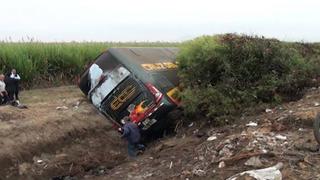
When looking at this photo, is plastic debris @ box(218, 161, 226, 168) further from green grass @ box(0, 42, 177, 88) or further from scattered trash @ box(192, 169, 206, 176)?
green grass @ box(0, 42, 177, 88)

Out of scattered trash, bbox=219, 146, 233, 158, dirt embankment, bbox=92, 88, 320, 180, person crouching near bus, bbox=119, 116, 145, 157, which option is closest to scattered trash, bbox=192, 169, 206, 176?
dirt embankment, bbox=92, 88, 320, 180

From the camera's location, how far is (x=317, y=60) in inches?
525

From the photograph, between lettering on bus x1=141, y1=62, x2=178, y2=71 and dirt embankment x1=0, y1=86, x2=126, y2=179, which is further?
lettering on bus x1=141, y1=62, x2=178, y2=71

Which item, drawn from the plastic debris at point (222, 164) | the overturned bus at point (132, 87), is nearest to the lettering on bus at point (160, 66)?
the overturned bus at point (132, 87)

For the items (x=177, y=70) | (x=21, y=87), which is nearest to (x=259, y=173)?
(x=177, y=70)

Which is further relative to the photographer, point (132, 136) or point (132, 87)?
point (132, 87)

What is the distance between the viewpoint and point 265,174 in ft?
24.6

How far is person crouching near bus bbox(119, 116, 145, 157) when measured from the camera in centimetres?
1150

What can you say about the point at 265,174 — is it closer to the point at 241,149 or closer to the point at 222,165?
the point at 222,165

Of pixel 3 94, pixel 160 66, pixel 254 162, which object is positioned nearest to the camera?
pixel 254 162

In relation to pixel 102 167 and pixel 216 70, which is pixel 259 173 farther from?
pixel 216 70

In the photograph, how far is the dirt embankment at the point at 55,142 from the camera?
1071cm

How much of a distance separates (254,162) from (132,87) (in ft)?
15.4

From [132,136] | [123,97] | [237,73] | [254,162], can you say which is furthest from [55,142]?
[254,162]
